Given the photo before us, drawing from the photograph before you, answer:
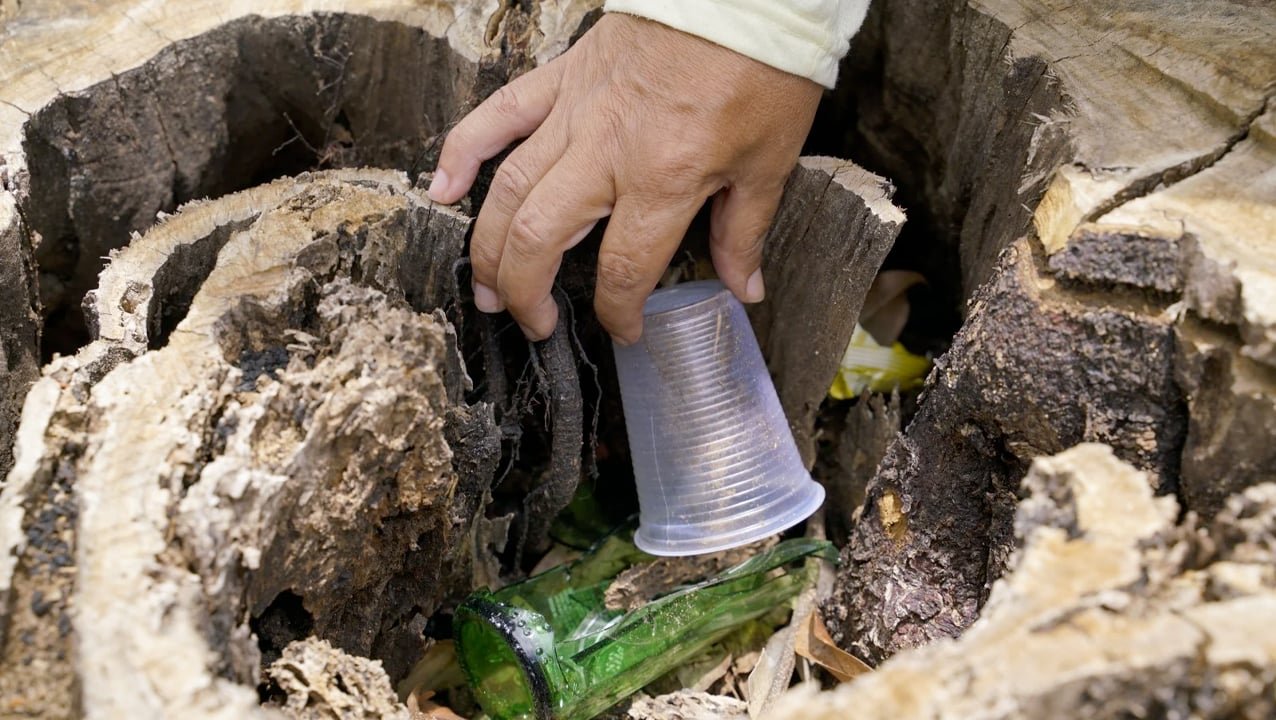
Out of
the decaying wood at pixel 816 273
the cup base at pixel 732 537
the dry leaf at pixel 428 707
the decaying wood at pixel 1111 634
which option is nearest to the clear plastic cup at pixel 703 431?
the cup base at pixel 732 537

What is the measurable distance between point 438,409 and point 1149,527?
62 cm

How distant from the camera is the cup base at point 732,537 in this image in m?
1.30

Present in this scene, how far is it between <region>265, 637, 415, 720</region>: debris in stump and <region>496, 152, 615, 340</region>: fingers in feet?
1.50

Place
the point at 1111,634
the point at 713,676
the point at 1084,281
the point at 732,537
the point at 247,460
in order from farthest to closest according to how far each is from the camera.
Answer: the point at 713,676 < the point at 732,537 < the point at 1084,281 < the point at 247,460 < the point at 1111,634

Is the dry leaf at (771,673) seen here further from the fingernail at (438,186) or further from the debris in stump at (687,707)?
the fingernail at (438,186)

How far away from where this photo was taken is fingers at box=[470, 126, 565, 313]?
1.24m

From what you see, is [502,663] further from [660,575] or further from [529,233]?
[529,233]

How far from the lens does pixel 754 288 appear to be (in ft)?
4.49

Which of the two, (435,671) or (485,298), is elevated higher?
(485,298)

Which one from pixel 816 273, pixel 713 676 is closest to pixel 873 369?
pixel 816 273

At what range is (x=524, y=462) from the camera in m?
1.53

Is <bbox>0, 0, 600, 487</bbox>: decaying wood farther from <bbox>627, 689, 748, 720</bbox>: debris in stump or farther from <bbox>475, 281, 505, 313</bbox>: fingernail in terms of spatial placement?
<bbox>627, 689, 748, 720</bbox>: debris in stump

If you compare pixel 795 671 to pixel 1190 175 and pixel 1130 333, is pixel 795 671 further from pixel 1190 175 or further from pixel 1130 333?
pixel 1190 175

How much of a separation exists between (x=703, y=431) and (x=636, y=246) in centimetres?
26
